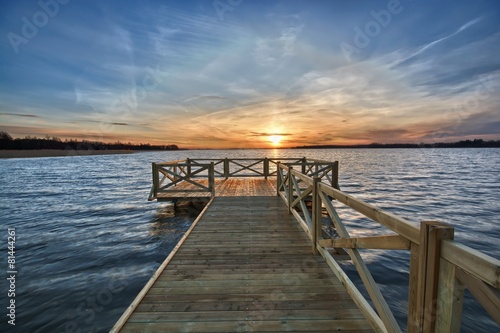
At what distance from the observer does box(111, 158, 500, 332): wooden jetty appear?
1436mm

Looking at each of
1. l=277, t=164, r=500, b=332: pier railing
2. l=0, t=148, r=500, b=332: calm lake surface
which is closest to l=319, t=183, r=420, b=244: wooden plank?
l=277, t=164, r=500, b=332: pier railing

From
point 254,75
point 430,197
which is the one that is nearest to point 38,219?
point 254,75

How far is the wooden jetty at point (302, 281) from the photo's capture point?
144 cm

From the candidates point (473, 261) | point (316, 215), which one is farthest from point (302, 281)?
point (473, 261)

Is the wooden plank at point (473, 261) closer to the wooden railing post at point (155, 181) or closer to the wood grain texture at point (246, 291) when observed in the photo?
the wood grain texture at point (246, 291)

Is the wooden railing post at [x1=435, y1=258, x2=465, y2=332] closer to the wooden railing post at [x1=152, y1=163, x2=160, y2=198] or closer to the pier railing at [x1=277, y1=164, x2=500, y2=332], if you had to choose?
the pier railing at [x1=277, y1=164, x2=500, y2=332]

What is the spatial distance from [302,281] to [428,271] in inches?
82.1

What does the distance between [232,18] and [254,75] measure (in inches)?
132

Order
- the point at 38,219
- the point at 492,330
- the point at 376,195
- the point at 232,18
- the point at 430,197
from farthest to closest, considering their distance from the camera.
Answer: the point at 376,195, the point at 430,197, the point at 38,219, the point at 232,18, the point at 492,330

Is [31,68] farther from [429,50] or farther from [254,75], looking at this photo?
[429,50]

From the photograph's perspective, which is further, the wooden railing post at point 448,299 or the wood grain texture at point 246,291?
the wood grain texture at point 246,291

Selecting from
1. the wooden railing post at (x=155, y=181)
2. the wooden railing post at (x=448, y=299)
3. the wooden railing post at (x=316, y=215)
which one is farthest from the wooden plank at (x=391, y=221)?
the wooden railing post at (x=155, y=181)

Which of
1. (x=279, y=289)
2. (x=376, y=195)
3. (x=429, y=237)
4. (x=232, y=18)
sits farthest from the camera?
(x=376, y=195)

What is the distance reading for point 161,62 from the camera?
10016mm
